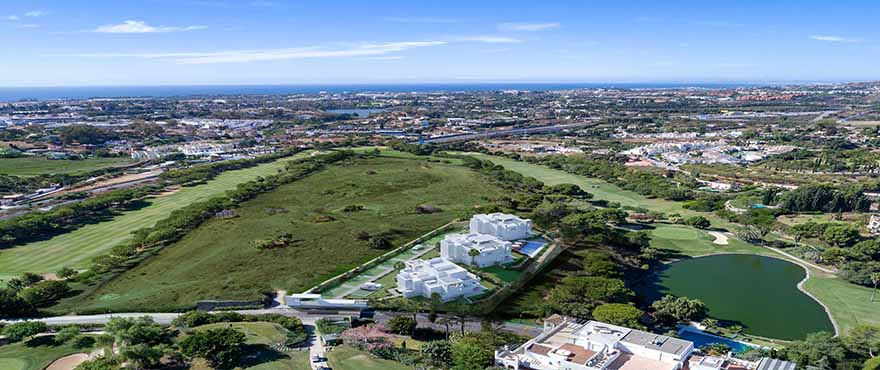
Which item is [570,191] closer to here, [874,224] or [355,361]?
[874,224]

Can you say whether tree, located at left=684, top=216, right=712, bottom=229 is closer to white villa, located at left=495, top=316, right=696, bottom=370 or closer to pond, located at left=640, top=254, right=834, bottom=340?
pond, located at left=640, top=254, right=834, bottom=340

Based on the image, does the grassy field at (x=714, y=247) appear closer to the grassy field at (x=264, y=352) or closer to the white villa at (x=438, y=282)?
the white villa at (x=438, y=282)

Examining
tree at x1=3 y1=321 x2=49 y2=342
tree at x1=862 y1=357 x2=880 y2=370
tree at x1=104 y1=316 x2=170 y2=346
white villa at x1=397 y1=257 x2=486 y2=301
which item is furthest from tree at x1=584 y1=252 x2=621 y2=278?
tree at x1=3 y1=321 x2=49 y2=342

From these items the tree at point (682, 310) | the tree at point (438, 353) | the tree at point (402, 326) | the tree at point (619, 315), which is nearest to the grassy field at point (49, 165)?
the tree at point (402, 326)

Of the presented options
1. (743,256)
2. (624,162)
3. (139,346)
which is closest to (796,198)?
(743,256)

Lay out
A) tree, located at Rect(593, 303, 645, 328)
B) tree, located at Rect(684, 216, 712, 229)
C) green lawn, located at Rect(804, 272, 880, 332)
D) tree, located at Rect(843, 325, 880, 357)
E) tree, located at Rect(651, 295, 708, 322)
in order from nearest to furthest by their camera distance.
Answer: tree, located at Rect(843, 325, 880, 357), tree, located at Rect(593, 303, 645, 328), tree, located at Rect(651, 295, 708, 322), green lawn, located at Rect(804, 272, 880, 332), tree, located at Rect(684, 216, 712, 229)

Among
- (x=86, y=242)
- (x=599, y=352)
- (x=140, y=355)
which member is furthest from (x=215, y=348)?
(x=86, y=242)

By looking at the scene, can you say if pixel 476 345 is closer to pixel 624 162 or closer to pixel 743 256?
pixel 743 256

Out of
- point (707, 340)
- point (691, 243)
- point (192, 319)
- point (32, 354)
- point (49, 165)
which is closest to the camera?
point (32, 354)
